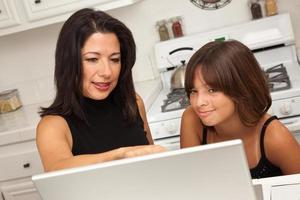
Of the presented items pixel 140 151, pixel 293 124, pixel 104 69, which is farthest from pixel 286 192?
pixel 293 124

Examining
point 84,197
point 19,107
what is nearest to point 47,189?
point 84,197

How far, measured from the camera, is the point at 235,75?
130 centimetres

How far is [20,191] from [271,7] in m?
1.91

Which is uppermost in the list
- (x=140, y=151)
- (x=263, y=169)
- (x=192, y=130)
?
(x=140, y=151)

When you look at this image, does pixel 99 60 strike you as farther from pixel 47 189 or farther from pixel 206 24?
pixel 206 24

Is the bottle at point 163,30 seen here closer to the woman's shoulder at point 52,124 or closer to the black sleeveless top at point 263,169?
the black sleeveless top at point 263,169

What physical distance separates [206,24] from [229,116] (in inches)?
56.7

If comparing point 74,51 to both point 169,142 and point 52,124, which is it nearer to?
point 52,124

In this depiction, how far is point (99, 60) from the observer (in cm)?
118

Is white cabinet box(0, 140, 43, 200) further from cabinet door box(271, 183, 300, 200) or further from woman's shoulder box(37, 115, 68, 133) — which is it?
cabinet door box(271, 183, 300, 200)

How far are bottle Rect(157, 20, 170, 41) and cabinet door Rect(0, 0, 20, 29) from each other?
2.95ft

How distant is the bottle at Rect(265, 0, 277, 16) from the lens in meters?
2.54

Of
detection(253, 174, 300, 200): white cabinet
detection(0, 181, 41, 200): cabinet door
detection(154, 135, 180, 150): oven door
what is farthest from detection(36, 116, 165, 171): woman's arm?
detection(0, 181, 41, 200): cabinet door

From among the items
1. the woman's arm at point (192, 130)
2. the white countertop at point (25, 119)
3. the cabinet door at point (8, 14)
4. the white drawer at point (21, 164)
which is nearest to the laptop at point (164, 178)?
the woman's arm at point (192, 130)
